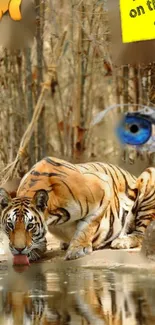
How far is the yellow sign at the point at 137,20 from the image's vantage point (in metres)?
9.70

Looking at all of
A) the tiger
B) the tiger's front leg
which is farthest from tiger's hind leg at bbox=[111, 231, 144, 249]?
the tiger's front leg

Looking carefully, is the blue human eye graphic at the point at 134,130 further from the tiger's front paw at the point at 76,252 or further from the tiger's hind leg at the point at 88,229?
the tiger's front paw at the point at 76,252

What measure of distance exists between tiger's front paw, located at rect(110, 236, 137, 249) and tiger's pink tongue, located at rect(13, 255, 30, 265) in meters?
0.96

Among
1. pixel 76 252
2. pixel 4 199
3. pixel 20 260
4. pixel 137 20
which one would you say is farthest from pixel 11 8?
pixel 20 260

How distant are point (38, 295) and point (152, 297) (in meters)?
0.77

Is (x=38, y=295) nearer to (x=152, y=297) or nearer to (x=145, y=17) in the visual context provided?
(x=152, y=297)

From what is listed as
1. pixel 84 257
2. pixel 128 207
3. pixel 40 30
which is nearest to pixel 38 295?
pixel 84 257

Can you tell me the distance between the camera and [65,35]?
1207cm

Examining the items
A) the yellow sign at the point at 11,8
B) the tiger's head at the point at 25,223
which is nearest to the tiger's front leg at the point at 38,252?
the tiger's head at the point at 25,223

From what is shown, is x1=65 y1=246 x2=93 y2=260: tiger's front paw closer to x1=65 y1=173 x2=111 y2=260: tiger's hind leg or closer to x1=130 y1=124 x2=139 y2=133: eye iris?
x1=65 y1=173 x2=111 y2=260: tiger's hind leg

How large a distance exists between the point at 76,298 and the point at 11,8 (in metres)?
4.82

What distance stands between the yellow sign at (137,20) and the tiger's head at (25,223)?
5.88 ft

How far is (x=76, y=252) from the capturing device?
9125 mm

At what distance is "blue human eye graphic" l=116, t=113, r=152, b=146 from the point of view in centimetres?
1103
